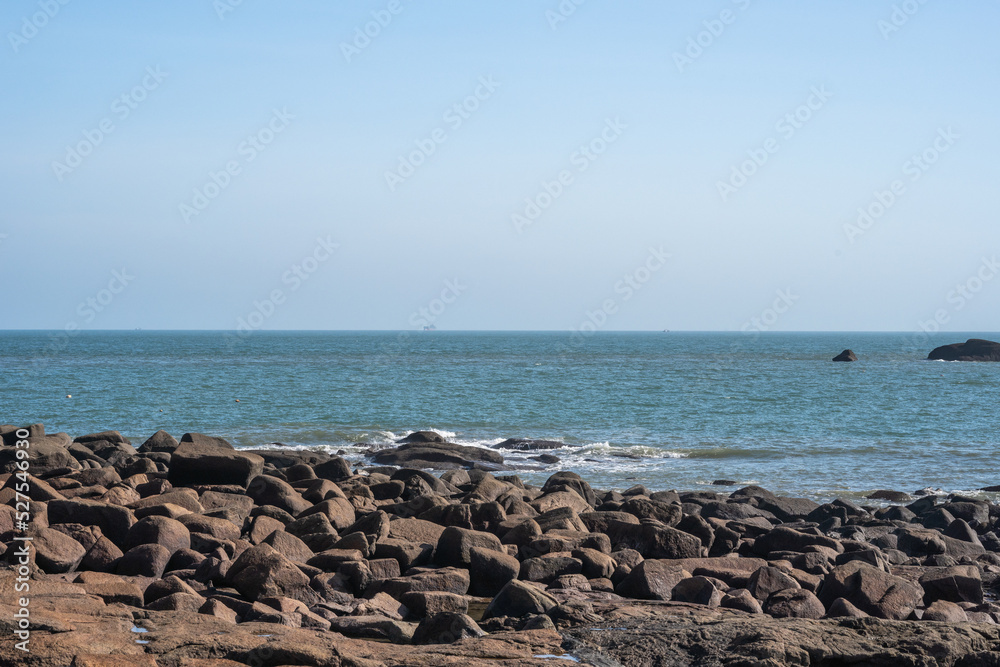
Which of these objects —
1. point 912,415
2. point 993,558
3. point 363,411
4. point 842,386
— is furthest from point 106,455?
point 842,386

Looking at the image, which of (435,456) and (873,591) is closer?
(873,591)

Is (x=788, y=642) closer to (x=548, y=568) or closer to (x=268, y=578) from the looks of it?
(x=548, y=568)

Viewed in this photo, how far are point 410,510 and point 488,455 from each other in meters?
11.8

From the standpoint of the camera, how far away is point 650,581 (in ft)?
30.1

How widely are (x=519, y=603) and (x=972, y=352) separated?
10504 cm

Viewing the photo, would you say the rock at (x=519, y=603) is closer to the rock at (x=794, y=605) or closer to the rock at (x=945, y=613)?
the rock at (x=794, y=605)

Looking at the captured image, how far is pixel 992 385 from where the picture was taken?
58.7m

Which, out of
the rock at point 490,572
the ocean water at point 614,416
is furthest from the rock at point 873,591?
the ocean water at point 614,416

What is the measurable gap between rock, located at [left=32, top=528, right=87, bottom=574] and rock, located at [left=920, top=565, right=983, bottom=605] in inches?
350

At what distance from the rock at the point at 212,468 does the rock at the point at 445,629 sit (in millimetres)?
7841

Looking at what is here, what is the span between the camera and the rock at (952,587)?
945cm

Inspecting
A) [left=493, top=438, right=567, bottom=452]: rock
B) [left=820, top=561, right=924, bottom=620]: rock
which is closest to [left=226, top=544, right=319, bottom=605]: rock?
[left=820, top=561, right=924, bottom=620]: rock

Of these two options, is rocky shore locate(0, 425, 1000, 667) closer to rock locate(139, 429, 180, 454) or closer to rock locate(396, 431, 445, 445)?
rock locate(139, 429, 180, 454)

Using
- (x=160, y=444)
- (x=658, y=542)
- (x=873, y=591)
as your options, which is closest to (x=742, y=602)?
(x=873, y=591)
